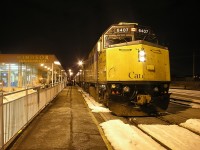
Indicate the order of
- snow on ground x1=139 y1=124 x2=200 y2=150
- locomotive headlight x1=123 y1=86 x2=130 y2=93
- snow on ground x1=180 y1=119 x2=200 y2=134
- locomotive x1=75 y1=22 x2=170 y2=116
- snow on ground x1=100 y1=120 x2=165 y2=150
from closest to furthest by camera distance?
snow on ground x1=100 y1=120 x2=165 y2=150 → snow on ground x1=139 y1=124 x2=200 y2=150 → snow on ground x1=180 y1=119 x2=200 y2=134 → locomotive x1=75 y1=22 x2=170 y2=116 → locomotive headlight x1=123 y1=86 x2=130 y2=93

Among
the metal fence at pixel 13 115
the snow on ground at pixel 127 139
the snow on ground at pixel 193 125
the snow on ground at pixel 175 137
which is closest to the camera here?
the metal fence at pixel 13 115

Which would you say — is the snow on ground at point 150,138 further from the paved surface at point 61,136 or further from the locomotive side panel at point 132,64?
the locomotive side panel at point 132,64

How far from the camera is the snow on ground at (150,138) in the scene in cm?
626

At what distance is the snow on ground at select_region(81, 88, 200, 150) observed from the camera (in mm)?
6258

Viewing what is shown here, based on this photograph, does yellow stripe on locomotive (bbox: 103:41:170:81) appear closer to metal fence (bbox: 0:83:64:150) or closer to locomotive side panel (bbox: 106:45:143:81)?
locomotive side panel (bbox: 106:45:143:81)

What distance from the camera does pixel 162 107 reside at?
436 inches

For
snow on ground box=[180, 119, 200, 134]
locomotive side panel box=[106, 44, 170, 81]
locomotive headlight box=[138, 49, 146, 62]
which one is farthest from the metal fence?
snow on ground box=[180, 119, 200, 134]

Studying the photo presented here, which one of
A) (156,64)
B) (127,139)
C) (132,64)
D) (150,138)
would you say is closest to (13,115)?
(127,139)

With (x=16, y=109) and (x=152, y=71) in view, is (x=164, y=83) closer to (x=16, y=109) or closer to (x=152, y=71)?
(x=152, y=71)

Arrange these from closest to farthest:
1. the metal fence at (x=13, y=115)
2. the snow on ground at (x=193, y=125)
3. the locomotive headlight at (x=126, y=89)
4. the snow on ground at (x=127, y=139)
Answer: the metal fence at (x=13, y=115)
the snow on ground at (x=127, y=139)
the snow on ground at (x=193, y=125)
the locomotive headlight at (x=126, y=89)

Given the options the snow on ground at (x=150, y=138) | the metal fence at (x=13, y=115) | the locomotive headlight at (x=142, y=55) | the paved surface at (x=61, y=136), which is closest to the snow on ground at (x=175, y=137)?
the snow on ground at (x=150, y=138)

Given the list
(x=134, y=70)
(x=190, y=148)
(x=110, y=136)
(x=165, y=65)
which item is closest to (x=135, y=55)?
(x=134, y=70)

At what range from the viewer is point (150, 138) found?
704 cm

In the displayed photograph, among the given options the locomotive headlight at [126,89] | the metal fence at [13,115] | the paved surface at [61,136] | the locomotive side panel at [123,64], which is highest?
the locomotive side panel at [123,64]
